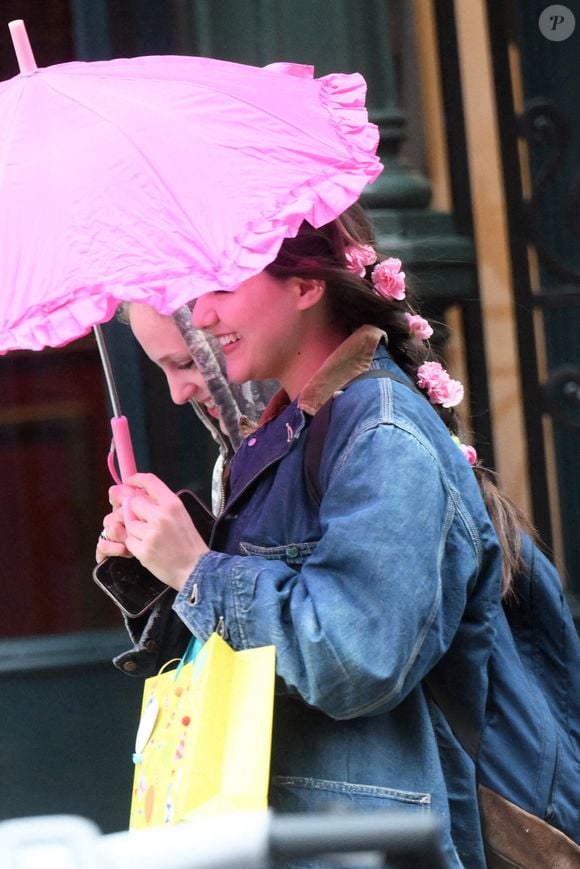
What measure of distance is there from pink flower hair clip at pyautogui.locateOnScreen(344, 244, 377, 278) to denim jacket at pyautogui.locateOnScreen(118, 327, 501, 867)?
0.11 metres

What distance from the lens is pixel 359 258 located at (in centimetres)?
228

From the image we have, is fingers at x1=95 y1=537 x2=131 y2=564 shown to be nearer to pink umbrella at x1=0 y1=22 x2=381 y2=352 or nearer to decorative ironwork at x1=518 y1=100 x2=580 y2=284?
pink umbrella at x1=0 y1=22 x2=381 y2=352

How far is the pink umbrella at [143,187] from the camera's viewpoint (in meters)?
1.90

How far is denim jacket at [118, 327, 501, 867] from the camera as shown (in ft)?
6.23

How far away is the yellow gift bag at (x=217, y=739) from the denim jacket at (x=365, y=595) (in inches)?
2.5

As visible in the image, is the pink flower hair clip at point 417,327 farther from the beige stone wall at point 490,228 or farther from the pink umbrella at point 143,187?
the beige stone wall at point 490,228

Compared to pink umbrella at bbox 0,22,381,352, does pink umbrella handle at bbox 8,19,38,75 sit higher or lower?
higher

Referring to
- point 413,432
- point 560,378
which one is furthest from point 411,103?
point 413,432

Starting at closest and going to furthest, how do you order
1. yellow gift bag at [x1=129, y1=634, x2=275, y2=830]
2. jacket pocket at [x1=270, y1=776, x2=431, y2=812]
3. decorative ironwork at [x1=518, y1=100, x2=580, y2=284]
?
yellow gift bag at [x1=129, y1=634, x2=275, y2=830], jacket pocket at [x1=270, y1=776, x2=431, y2=812], decorative ironwork at [x1=518, y1=100, x2=580, y2=284]

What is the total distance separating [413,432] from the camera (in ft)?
6.55

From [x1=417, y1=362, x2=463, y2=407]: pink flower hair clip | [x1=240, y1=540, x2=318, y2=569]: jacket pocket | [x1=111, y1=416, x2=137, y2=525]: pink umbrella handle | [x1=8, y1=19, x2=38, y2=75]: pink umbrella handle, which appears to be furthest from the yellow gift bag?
[x1=8, y1=19, x2=38, y2=75]: pink umbrella handle

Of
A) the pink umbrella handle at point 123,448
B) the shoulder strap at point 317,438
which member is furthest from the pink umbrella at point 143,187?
the pink umbrella handle at point 123,448

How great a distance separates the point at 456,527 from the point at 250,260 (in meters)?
0.51

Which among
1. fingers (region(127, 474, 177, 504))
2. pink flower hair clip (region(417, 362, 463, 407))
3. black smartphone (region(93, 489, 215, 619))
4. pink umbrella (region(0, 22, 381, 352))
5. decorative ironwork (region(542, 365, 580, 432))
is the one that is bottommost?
decorative ironwork (region(542, 365, 580, 432))
